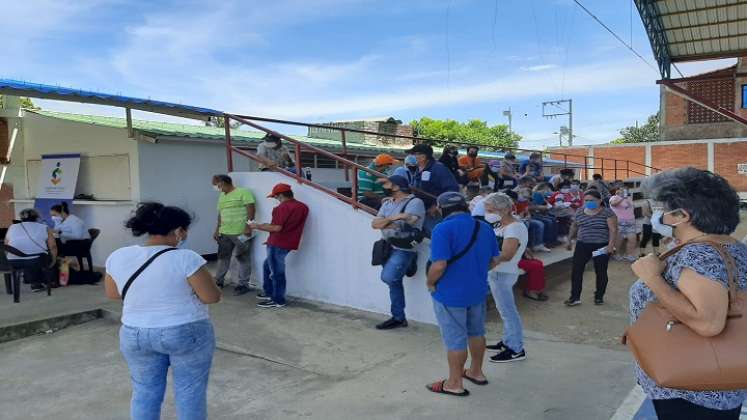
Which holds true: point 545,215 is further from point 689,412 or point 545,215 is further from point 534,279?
point 689,412

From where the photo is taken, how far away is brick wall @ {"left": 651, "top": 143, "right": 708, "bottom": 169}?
2803cm

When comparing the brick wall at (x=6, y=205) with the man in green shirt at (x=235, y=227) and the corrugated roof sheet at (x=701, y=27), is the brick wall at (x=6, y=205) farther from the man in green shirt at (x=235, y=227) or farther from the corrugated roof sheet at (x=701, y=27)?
the corrugated roof sheet at (x=701, y=27)

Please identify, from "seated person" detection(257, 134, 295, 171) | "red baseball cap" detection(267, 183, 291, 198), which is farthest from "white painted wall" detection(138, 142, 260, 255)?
"red baseball cap" detection(267, 183, 291, 198)

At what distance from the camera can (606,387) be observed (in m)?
4.08

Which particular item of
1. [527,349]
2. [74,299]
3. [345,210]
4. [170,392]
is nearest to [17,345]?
[74,299]

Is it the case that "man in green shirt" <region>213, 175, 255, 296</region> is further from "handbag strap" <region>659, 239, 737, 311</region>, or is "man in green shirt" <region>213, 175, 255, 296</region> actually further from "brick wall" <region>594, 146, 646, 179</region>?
"brick wall" <region>594, 146, 646, 179</region>

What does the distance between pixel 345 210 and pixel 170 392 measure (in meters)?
3.03

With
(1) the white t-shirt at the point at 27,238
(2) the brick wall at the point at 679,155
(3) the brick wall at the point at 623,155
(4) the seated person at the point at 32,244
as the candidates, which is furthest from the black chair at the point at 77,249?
(2) the brick wall at the point at 679,155

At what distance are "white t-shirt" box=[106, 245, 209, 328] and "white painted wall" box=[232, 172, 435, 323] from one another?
135 inches

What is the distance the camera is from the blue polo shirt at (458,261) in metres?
3.78

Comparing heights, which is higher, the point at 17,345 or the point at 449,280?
the point at 449,280

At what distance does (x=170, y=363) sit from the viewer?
2844 mm

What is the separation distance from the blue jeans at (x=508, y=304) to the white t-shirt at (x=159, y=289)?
2618mm

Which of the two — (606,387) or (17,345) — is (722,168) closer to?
(606,387)
